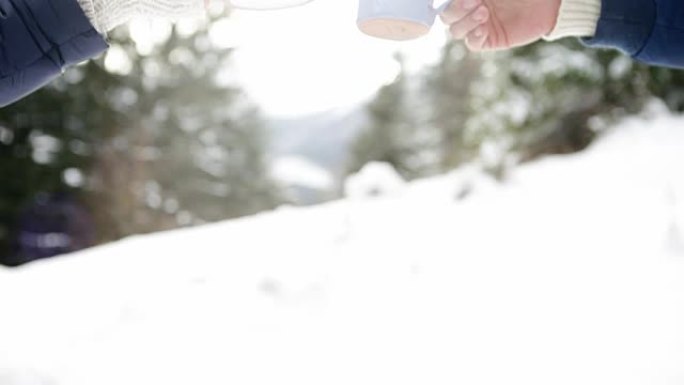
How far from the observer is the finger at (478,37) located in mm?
1204

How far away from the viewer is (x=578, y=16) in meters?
1.21

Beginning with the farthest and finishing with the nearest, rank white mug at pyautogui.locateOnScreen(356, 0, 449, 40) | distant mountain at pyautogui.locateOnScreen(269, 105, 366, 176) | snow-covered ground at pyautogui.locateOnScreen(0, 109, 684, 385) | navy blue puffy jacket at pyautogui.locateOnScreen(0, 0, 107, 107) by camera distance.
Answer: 1. distant mountain at pyautogui.locateOnScreen(269, 105, 366, 176)
2. snow-covered ground at pyautogui.locateOnScreen(0, 109, 684, 385)
3. white mug at pyautogui.locateOnScreen(356, 0, 449, 40)
4. navy blue puffy jacket at pyautogui.locateOnScreen(0, 0, 107, 107)

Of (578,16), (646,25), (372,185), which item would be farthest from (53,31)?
(372,185)

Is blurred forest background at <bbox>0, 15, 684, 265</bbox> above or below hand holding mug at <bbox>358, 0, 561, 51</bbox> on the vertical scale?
above

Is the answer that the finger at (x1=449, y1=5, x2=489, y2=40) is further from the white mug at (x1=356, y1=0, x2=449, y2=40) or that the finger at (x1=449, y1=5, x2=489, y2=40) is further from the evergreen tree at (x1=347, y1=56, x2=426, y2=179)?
the evergreen tree at (x1=347, y1=56, x2=426, y2=179)

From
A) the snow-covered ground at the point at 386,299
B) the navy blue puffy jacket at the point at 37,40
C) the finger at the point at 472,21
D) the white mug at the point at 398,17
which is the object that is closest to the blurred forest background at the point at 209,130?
the snow-covered ground at the point at 386,299

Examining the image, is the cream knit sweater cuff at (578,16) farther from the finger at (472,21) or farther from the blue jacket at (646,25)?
the finger at (472,21)

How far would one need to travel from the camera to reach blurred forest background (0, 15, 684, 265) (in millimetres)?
5176

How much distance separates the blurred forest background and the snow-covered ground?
1.92 m

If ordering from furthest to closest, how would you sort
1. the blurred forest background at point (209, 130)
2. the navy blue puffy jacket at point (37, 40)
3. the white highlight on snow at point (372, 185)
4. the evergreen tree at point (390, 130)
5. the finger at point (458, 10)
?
the evergreen tree at point (390, 130)
the blurred forest background at point (209, 130)
the white highlight on snow at point (372, 185)
the finger at point (458, 10)
the navy blue puffy jacket at point (37, 40)

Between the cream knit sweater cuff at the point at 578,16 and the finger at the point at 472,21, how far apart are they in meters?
0.14

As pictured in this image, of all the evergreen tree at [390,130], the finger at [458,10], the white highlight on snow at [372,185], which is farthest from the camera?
the evergreen tree at [390,130]

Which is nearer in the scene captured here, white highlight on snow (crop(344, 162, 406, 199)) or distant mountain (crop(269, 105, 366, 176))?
white highlight on snow (crop(344, 162, 406, 199))

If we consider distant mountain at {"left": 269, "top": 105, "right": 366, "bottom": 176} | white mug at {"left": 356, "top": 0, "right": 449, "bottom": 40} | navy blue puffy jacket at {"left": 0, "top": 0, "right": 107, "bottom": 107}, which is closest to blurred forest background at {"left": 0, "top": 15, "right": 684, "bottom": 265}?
white mug at {"left": 356, "top": 0, "right": 449, "bottom": 40}
